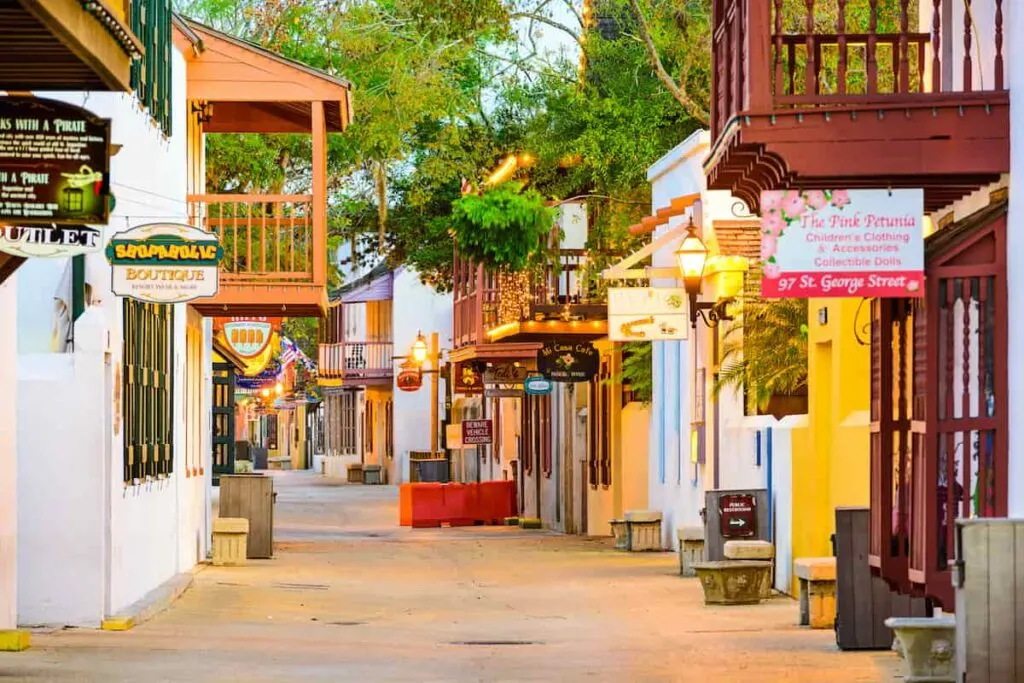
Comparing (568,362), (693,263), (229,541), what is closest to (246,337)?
(568,362)

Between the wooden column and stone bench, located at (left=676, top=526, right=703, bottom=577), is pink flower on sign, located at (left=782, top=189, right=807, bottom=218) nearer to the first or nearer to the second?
the wooden column

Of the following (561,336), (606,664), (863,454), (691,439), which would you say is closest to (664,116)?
(561,336)

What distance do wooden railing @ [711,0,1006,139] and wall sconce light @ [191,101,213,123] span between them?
1343 cm

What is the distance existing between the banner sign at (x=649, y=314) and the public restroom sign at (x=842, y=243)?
40.4ft

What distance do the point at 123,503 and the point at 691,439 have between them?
10.9 meters

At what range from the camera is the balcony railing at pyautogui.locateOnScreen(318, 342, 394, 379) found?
71.8 m

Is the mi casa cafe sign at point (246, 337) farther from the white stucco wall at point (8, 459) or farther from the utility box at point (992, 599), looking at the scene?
the utility box at point (992, 599)

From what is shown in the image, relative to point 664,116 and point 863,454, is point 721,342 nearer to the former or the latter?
point 863,454

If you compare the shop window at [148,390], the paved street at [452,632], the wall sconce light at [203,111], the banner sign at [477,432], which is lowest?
the paved street at [452,632]

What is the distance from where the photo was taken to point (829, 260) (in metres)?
12.0

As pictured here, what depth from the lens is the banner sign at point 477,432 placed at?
149 ft

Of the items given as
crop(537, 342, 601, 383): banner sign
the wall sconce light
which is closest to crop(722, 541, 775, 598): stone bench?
the wall sconce light

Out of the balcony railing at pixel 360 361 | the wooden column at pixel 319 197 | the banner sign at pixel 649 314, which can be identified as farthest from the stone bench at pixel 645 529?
the balcony railing at pixel 360 361

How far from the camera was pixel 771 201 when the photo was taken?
1214 cm
